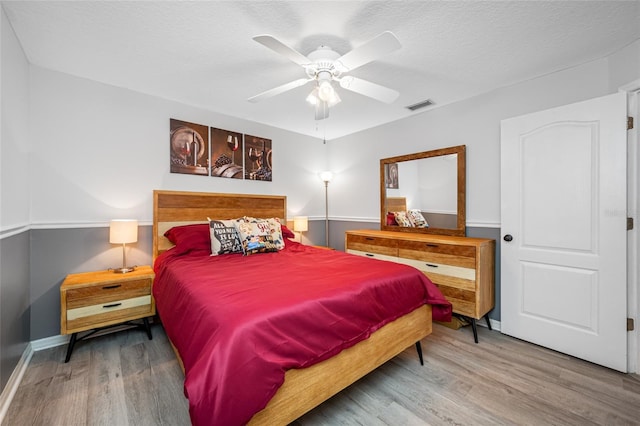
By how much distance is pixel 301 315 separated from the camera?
4.30ft

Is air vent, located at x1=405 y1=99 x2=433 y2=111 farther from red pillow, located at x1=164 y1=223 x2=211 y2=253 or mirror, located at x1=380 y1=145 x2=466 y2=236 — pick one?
red pillow, located at x1=164 y1=223 x2=211 y2=253

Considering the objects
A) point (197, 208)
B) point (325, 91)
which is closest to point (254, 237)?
point (197, 208)

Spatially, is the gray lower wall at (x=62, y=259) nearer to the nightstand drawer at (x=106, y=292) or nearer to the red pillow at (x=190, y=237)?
the red pillow at (x=190, y=237)

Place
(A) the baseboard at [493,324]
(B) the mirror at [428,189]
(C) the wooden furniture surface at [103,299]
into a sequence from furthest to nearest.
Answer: (B) the mirror at [428,189] < (A) the baseboard at [493,324] < (C) the wooden furniture surface at [103,299]

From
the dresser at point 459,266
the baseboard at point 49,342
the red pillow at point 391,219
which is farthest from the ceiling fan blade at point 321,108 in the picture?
the baseboard at point 49,342

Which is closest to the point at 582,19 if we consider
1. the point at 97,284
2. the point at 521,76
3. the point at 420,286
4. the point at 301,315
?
the point at 521,76

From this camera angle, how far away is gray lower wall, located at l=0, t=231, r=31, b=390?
1.60 metres

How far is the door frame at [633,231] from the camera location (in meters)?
1.93

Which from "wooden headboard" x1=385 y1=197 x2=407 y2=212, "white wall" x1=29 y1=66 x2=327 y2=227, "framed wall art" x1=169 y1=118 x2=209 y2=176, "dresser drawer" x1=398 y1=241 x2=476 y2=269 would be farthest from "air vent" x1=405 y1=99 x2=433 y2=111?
"framed wall art" x1=169 y1=118 x2=209 y2=176

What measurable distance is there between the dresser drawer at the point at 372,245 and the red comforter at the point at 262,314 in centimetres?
89

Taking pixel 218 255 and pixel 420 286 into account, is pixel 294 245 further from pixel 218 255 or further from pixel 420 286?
pixel 420 286

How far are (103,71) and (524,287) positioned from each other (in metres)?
4.28

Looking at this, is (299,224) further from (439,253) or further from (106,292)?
(106,292)

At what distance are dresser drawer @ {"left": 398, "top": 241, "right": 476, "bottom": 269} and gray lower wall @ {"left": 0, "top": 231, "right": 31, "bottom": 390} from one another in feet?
10.3
